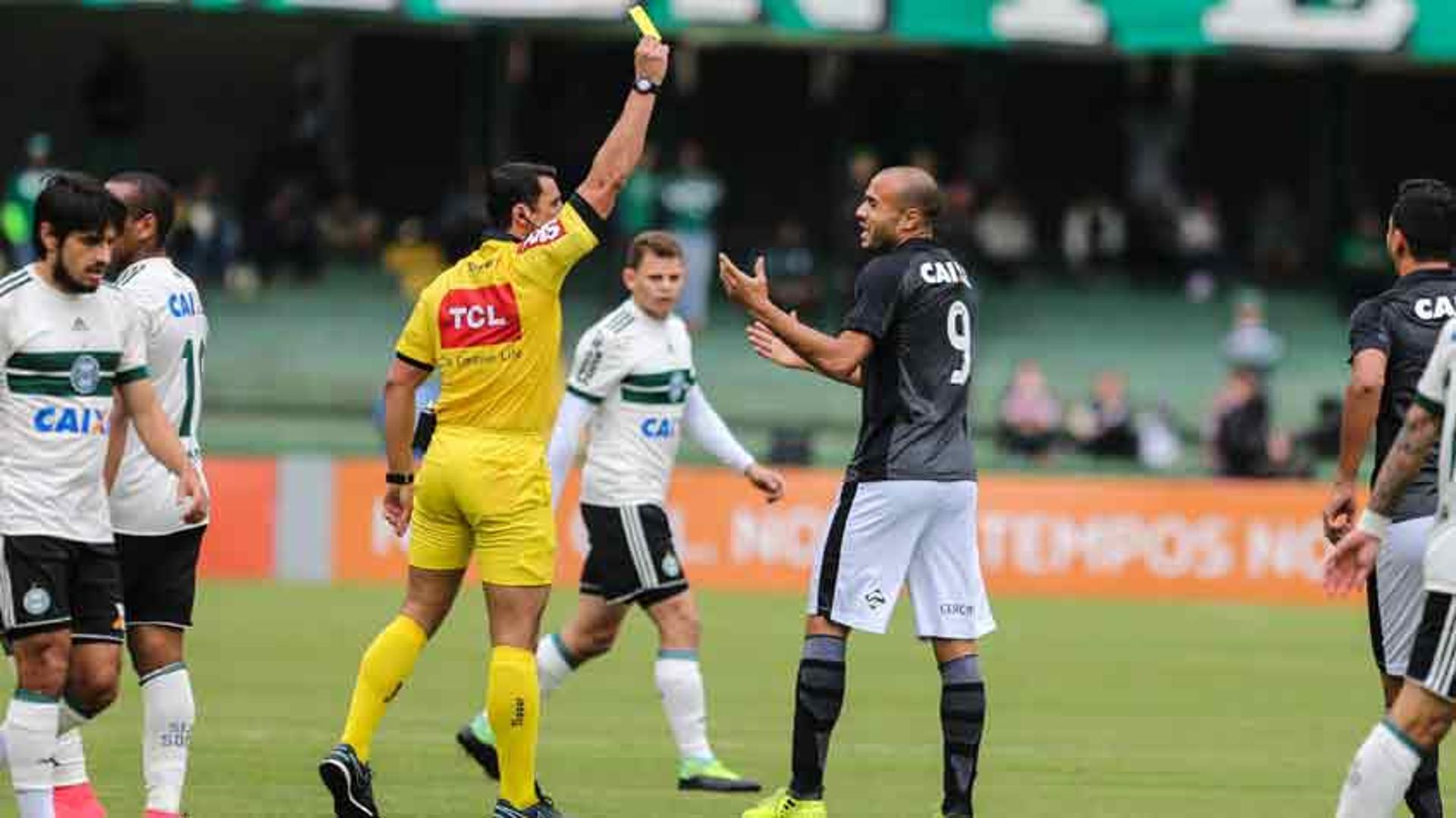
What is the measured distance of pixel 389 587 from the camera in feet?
74.4

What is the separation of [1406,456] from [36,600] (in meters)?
4.43

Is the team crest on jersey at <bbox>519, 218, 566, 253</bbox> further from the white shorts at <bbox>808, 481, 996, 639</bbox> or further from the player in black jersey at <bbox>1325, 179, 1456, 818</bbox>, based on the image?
the player in black jersey at <bbox>1325, 179, 1456, 818</bbox>

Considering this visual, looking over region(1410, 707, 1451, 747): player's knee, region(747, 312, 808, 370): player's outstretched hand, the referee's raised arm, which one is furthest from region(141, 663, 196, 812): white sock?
region(1410, 707, 1451, 747): player's knee

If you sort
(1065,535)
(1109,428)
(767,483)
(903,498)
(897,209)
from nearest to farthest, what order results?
1. (903,498)
2. (897,209)
3. (767,483)
4. (1065,535)
5. (1109,428)

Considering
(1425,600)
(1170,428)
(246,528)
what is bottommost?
(246,528)

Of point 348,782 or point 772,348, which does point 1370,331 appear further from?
point 348,782

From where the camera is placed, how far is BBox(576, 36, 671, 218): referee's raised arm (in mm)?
9703

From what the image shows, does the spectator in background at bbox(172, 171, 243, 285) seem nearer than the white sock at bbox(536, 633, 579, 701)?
A: No

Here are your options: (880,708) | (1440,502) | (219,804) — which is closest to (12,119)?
(880,708)

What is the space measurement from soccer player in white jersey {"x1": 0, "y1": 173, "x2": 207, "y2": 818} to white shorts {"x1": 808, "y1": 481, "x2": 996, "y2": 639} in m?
2.81

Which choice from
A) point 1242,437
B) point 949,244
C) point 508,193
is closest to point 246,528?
point 1242,437

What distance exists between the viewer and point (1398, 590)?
386 inches

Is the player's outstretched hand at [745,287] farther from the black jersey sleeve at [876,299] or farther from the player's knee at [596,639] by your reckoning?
the player's knee at [596,639]

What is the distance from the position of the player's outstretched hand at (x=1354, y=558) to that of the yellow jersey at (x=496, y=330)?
2.94 metres
